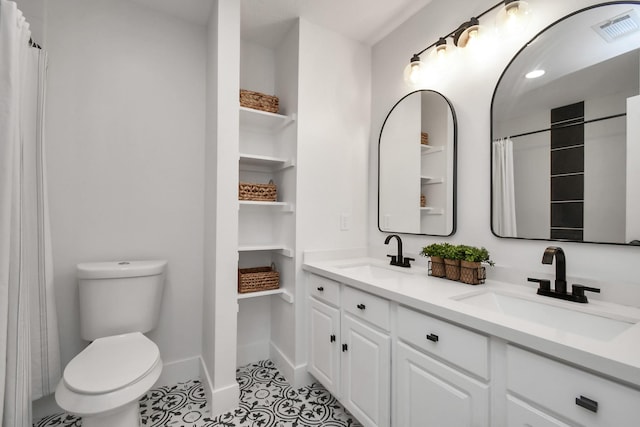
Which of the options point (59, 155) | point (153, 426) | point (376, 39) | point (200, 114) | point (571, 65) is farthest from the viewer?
point (376, 39)

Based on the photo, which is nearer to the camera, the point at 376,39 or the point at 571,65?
the point at 571,65

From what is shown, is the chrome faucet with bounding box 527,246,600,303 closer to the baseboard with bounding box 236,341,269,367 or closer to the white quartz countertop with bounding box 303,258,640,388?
the white quartz countertop with bounding box 303,258,640,388

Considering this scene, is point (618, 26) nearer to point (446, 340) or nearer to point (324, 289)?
point (446, 340)

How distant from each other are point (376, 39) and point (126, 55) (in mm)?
1751

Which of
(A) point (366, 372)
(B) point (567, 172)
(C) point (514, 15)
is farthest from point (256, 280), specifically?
(C) point (514, 15)

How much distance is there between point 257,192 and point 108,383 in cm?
125

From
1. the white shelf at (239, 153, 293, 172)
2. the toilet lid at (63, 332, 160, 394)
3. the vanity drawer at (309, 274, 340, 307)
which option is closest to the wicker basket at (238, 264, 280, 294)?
the vanity drawer at (309, 274, 340, 307)

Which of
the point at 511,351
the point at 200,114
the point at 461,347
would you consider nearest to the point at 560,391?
the point at 511,351

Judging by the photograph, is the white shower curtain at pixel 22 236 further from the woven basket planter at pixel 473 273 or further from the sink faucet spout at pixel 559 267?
the sink faucet spout at pixel 559 267

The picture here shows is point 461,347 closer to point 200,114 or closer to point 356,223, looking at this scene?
point 356,223

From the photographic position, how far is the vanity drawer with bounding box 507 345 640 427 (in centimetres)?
67

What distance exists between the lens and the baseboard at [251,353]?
220cm

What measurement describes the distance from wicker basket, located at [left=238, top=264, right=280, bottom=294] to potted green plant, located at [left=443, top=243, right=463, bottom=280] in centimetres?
116

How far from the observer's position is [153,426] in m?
1.57
